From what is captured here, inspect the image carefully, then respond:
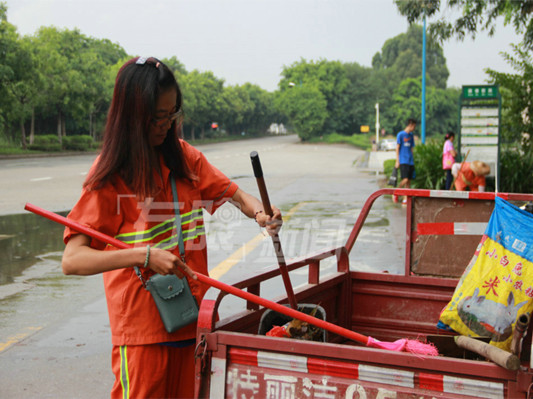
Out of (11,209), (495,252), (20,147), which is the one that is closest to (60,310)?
(495,252)

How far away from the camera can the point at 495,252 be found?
2842 mm

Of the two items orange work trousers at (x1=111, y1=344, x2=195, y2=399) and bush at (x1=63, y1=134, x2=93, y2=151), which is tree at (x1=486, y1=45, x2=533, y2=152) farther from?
bush at (x1=63, y1=134, x2=93, y2=151)

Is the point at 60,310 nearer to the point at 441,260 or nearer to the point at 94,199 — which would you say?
the point at 441,260

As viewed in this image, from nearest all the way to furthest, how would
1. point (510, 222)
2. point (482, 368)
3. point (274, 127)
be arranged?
point (482, 368) → point (510, 222) → point (274, 127)

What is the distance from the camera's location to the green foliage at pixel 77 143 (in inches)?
1729

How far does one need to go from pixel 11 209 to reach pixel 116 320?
37.2ft

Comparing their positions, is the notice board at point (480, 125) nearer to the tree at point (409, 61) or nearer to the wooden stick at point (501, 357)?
the wooden stick at point (501, 357)

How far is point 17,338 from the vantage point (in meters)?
5.01

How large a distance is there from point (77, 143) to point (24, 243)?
3748cm

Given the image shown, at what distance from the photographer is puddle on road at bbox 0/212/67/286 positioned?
758 cm

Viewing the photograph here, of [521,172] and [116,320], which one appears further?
[521,172]

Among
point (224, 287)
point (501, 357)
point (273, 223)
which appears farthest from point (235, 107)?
point (501, 357)

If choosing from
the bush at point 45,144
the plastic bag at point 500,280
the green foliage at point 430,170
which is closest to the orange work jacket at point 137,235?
the plastic bag at point 500,280

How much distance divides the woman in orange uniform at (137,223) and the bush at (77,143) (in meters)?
43.7
